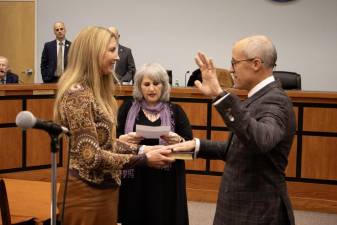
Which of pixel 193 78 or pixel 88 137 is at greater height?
pixel 193 78

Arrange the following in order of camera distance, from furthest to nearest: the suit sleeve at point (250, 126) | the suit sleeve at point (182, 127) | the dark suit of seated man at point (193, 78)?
the dark suit of seated man at point (193, 78), the suit sleeve at point (182, 127), the suit sleeve at point (250, 126)

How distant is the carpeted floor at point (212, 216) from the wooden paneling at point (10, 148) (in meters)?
2.06

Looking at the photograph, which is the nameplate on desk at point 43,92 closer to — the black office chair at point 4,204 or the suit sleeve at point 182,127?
the suit sleeve at point 182,127

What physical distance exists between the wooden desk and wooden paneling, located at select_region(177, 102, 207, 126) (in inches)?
101

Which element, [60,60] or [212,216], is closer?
[212,216]

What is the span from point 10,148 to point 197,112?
7.10 ft

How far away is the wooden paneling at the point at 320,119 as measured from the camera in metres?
5.79

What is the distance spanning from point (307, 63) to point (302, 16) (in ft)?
2.54

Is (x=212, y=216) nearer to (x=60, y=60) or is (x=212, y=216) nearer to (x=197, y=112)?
(x=197, y=112)

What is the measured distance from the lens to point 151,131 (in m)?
3.51

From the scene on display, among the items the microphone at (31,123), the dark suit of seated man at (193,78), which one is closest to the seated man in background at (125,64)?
the dark suit of seated man at (193,78)

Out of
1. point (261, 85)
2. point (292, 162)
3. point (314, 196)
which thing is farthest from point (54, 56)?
point (261, 85)

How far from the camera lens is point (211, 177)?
6125 millimetres

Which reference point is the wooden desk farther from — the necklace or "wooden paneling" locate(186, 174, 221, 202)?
"wooden paneling" locate(186, 174, 221, 202)
